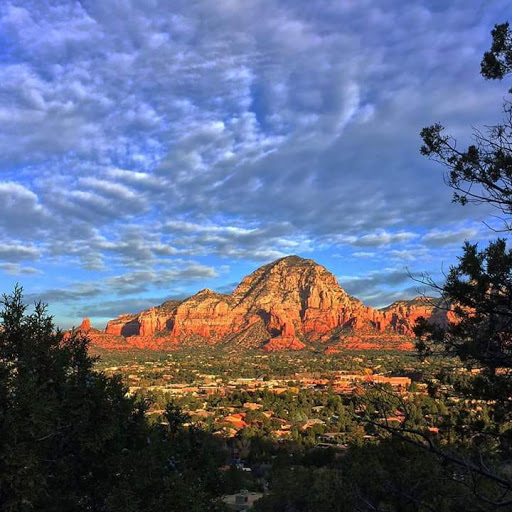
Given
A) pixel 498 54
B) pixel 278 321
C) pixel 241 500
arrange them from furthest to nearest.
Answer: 1. pixel 278 321
2. pixel 241 500
3. pixel 498 54

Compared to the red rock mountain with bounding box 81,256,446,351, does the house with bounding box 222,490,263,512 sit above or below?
below

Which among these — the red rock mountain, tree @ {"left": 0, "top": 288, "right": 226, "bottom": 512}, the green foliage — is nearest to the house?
tree @ {"left": 0, "top": 288, "right": 226, "bottom": 512}

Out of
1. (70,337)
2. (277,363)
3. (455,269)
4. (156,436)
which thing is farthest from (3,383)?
(277,363)

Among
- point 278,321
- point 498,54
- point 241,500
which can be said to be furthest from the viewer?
point 278,321

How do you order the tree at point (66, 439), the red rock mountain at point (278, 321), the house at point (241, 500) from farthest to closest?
the red rock mountain at point (278, 321)
the house at point (241, 500)
the tree at point (66, 439)

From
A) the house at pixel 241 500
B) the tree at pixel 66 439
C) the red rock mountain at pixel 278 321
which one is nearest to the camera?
the tree at pixel 66 439

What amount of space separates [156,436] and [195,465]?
2.49 m

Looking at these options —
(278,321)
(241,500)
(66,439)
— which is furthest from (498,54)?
(278,321)

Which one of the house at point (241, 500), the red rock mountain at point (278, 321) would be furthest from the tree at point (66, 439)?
the red rock mountain at point (278, 321)

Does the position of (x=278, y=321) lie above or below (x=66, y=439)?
above

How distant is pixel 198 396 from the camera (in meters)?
82.2

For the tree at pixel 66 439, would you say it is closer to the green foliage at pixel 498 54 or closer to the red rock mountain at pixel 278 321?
the green foliage at pixel 498 54

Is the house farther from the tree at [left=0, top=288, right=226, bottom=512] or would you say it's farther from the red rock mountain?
the red rock mountain

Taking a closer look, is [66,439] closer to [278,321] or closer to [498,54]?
[498,54]
